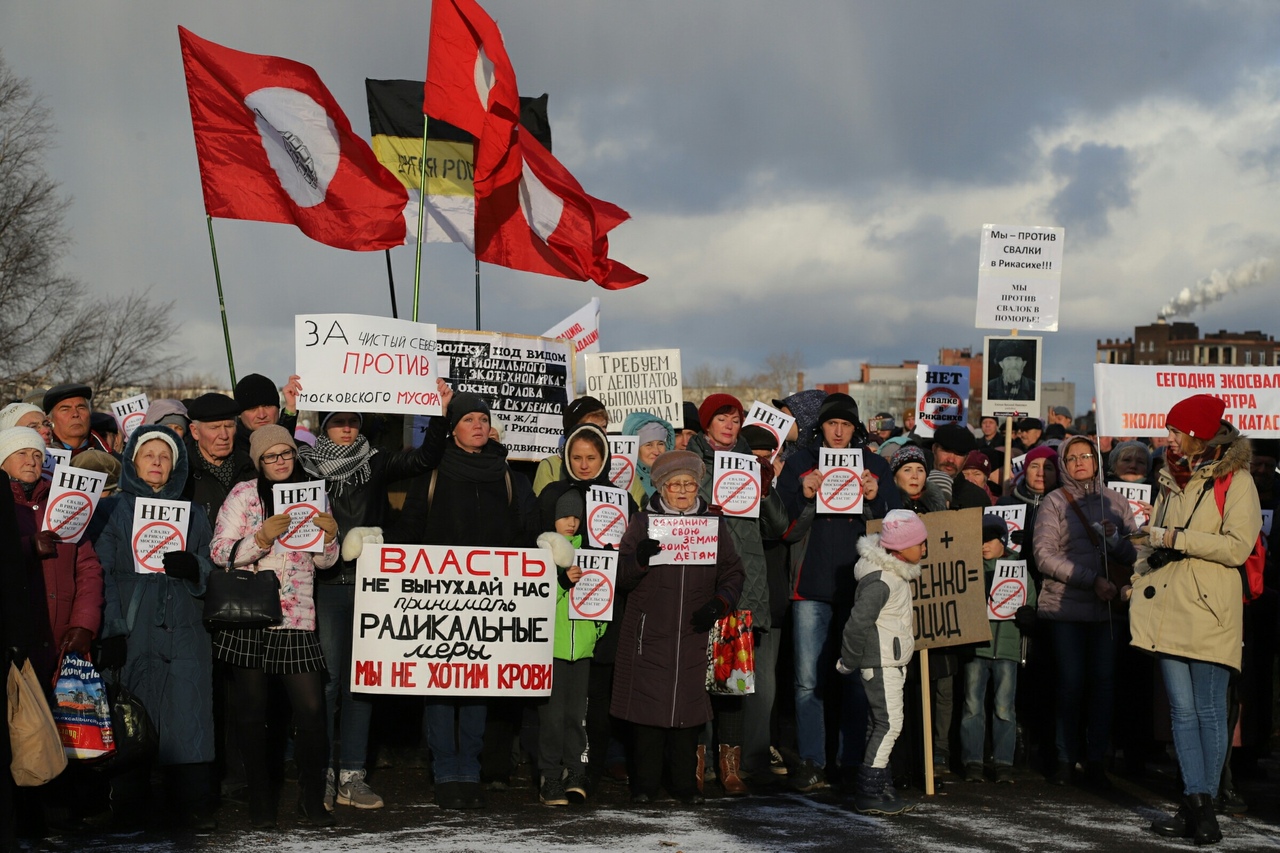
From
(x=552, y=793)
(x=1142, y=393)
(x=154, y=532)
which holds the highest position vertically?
(x=1142, y=393)

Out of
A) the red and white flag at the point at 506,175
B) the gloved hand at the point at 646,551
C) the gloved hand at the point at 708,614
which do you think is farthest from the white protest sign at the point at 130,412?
the gloved hand at the point at 708,614

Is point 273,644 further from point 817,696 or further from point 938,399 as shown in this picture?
point 938,399

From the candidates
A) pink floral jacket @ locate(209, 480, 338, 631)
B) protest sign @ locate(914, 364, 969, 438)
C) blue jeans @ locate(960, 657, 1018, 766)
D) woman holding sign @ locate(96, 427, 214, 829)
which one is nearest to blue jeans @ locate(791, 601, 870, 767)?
blue jeans @ locate(960, 657, 1018, 766)

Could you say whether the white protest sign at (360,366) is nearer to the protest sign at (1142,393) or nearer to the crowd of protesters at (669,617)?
the crowd of protesters at (669,617)

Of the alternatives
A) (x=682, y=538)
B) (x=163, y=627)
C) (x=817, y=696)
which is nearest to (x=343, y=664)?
(x=163, y=627)

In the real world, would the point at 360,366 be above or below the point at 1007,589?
above

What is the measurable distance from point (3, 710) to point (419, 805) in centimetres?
298

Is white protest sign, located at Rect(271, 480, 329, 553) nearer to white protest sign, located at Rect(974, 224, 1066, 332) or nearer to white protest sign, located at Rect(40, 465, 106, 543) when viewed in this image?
white protest sign, located at Rect(40, 465, 106, 543)

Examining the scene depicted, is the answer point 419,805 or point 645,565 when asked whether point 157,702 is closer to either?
point 419,805

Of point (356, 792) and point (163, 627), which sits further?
point (356, 792)

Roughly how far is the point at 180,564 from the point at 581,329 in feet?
20.0

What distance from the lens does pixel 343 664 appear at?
8.52m

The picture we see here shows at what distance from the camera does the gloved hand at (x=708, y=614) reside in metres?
8.30

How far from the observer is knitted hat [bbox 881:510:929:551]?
27.1 feet
